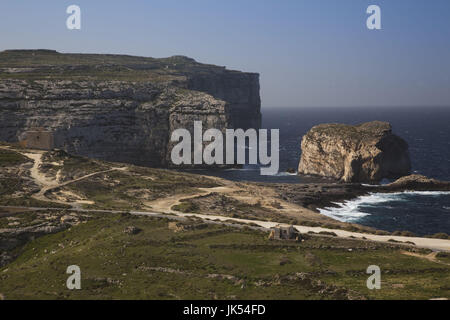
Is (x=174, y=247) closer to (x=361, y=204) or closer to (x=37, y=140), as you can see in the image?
(x=361, y=204)

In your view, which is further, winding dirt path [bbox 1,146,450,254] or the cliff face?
the cliff face

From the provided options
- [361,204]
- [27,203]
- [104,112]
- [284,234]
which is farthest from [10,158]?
[361,204]

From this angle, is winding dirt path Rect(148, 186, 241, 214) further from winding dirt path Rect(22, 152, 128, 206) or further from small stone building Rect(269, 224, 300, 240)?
small stone building Rect(269, 224, 300, 240)

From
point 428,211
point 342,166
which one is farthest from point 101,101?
point 428,211

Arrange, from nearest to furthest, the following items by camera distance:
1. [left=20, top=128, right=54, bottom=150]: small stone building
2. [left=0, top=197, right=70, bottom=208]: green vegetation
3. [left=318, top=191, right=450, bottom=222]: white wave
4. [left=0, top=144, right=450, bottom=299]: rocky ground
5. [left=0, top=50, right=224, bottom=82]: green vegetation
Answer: [left=0, top=144, right=450, bottom=299]: rocky ground
[left=0, top=197, right=70, bottom=208]: green vegetation
[left=318, top=191, right=450, bottom=222]: white wave
[left=20, top=128, right=54, bottom=150]: small stone building
[left=0, top=50, right=224, bottom=82]: green vegetation

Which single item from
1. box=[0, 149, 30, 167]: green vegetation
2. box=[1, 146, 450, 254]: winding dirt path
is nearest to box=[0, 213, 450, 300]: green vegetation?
box=[1, 146, 450, 254]: winding dirt path

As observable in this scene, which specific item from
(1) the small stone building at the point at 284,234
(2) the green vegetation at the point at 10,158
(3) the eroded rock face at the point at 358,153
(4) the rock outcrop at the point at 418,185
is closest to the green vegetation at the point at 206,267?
(1) the small stone building at the point at 284,234

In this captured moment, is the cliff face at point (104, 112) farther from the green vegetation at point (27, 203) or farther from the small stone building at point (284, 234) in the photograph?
the small stone building at point (284, 234)
